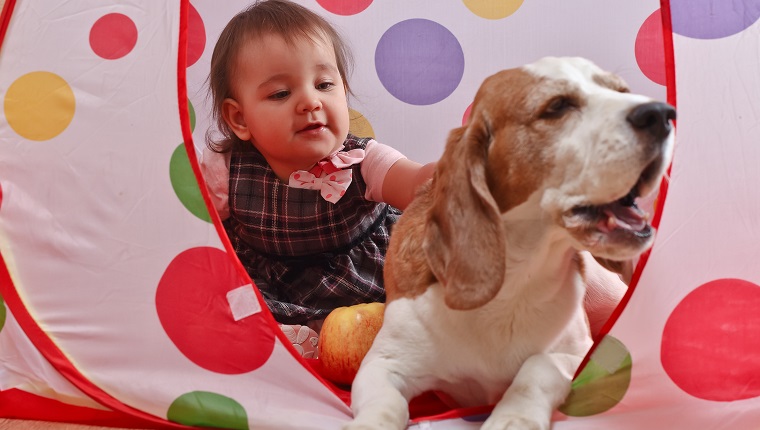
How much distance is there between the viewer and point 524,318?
3.94ft

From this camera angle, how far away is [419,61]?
210 centimetres

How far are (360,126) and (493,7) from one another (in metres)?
0.47

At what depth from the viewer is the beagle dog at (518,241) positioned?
1024 mm

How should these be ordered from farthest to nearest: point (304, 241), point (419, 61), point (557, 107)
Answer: point (419, 61) < point (304, 241) < point (557, 107)

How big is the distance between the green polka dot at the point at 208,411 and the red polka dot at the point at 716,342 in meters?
0.66

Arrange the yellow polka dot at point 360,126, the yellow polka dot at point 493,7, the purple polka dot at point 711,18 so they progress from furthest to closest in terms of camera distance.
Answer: the yellow polka dot at point 360,126 < the yellow polka dot at point 493,7 < the purple polka dot at point 711,18

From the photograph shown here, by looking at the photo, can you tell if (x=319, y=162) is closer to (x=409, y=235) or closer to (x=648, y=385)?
(x=409, y=235)

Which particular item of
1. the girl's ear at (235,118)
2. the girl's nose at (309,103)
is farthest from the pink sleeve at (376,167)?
the girl's ear at (235,118)

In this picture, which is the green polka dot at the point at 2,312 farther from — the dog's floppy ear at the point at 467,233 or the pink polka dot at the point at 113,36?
the dog's floppy ear at the point at 467,233

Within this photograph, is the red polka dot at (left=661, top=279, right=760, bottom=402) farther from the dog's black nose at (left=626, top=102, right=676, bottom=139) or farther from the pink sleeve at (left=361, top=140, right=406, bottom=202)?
the pink sleeve at (left=361, top=140, right=406, bottom=202)

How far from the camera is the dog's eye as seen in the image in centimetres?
109

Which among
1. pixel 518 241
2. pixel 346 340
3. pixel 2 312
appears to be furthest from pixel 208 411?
pixel 518 241

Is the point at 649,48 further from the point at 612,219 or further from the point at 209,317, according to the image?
the point at 209,317

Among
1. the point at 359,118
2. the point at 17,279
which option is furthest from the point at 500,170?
the point at 359,118
